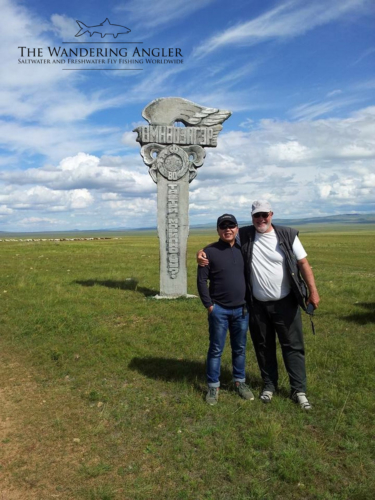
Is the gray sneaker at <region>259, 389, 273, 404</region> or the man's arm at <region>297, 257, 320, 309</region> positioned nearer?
the man's arm at <region>297, 257, 320, 309</region>

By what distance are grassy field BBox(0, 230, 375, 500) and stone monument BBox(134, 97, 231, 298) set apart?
10.2ft

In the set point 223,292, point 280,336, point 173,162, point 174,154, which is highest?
point 174,154

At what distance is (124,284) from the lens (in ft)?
50.5

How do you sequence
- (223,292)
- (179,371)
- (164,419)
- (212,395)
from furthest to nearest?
(179,371)
(212,395)
(223,292)
(164,419)

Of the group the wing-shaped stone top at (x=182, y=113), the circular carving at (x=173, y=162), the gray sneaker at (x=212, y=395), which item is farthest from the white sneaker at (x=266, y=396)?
the wing-shaped stone top at (x=182, y=113)

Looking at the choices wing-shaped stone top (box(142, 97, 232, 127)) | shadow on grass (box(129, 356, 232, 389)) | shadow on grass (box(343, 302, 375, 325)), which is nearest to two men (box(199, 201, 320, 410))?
shadow on grass (box(129, 356, 232, 389))

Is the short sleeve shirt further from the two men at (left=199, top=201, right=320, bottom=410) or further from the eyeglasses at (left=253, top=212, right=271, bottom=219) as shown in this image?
the eyeglasses at (left=253, top=212, right=271, bottom=219)

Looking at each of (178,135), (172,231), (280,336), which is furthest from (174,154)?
(280,336)

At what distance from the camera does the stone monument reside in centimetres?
1232

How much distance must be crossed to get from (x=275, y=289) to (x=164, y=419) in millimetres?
2298

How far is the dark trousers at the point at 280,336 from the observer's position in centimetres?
553

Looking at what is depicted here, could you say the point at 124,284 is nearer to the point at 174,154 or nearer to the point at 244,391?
the point at 174,154

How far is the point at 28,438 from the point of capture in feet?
16.3

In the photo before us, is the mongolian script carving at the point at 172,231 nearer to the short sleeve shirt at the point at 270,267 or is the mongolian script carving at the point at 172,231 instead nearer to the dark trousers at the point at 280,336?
the dark trousers at the point at 280,336
